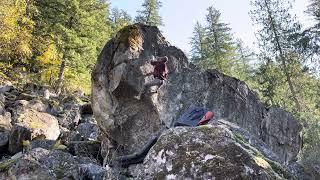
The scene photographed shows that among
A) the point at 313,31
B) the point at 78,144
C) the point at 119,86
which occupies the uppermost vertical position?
the point at 313,31

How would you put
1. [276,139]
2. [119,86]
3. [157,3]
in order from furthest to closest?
[157,3]
[276,139]
[119,86]

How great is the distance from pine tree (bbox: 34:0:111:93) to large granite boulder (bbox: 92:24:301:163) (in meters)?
15.9

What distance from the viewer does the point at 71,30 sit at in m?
30.2

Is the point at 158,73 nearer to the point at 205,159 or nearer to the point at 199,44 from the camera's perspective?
the point at 205,159

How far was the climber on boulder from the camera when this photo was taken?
12384mm

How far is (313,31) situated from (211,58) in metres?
14.3

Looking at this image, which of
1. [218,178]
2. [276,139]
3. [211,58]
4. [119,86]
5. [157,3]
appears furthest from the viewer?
[157,3]

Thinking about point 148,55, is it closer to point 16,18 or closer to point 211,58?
point 16,18

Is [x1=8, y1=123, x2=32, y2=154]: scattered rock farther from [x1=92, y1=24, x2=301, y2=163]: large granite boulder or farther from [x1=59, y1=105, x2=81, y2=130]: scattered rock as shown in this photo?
[x1=59, y1=105, x2=81, y2=130]: scattered rock

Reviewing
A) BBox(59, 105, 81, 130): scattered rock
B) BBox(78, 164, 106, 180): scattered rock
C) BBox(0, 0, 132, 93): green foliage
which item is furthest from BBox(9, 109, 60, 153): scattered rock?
BBox(0, 0, 132, 93): green foliage

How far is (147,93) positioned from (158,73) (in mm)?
1388

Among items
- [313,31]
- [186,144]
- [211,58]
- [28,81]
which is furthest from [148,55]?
[211,58]

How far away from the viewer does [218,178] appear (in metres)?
3.72

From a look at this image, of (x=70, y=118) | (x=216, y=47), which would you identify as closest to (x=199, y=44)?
(x=216, y=47)
